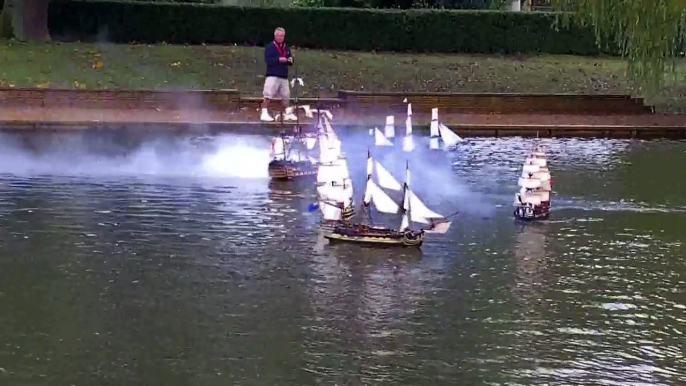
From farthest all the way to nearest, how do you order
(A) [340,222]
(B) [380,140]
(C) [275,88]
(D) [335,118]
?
(D) [335,118]
(C) [275,88]
(B) [380,140]
(A) [340,222]

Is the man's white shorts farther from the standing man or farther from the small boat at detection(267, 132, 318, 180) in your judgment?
the small boat at detection(267, 132, 318, 180)

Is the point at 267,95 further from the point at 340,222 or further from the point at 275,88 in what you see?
the point at 340,222

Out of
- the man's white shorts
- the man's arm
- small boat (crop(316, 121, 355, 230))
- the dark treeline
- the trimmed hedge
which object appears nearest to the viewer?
small boat (crop(316, 121, 355, 230))

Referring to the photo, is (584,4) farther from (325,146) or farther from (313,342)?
(313,342)

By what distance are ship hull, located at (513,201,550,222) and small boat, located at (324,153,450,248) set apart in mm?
1492

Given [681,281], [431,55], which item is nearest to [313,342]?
[681,281]

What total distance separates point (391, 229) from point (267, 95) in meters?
10.8

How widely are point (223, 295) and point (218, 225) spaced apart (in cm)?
314

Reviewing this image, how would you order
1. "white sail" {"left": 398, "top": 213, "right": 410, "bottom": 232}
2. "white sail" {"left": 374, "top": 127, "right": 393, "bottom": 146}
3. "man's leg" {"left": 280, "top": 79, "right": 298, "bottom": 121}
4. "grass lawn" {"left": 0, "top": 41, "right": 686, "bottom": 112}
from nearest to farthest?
"white sail" {"left": 398, "top": 213, "right": 410, "bottom": 232}, "white sail" {"left": 374, "top": 127, "right": 393, "bottom": 146}, "man's leg" {"left": 280, "top": 79, "right": 298, "bottom": 121}, "grass lawn" {"left": 0, "top": 41, "right": 686, "bottom": 112}

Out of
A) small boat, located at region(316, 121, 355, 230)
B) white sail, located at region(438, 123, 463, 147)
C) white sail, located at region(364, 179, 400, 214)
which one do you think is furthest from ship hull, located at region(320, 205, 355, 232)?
white sail, located at region(438, 123, 463, 147)

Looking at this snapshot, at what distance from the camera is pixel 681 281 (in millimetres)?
11570

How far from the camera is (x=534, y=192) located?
1452 cm

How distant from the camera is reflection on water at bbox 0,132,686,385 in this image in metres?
8.67

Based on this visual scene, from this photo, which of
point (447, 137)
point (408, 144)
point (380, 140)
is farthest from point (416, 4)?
point (408, 144)
